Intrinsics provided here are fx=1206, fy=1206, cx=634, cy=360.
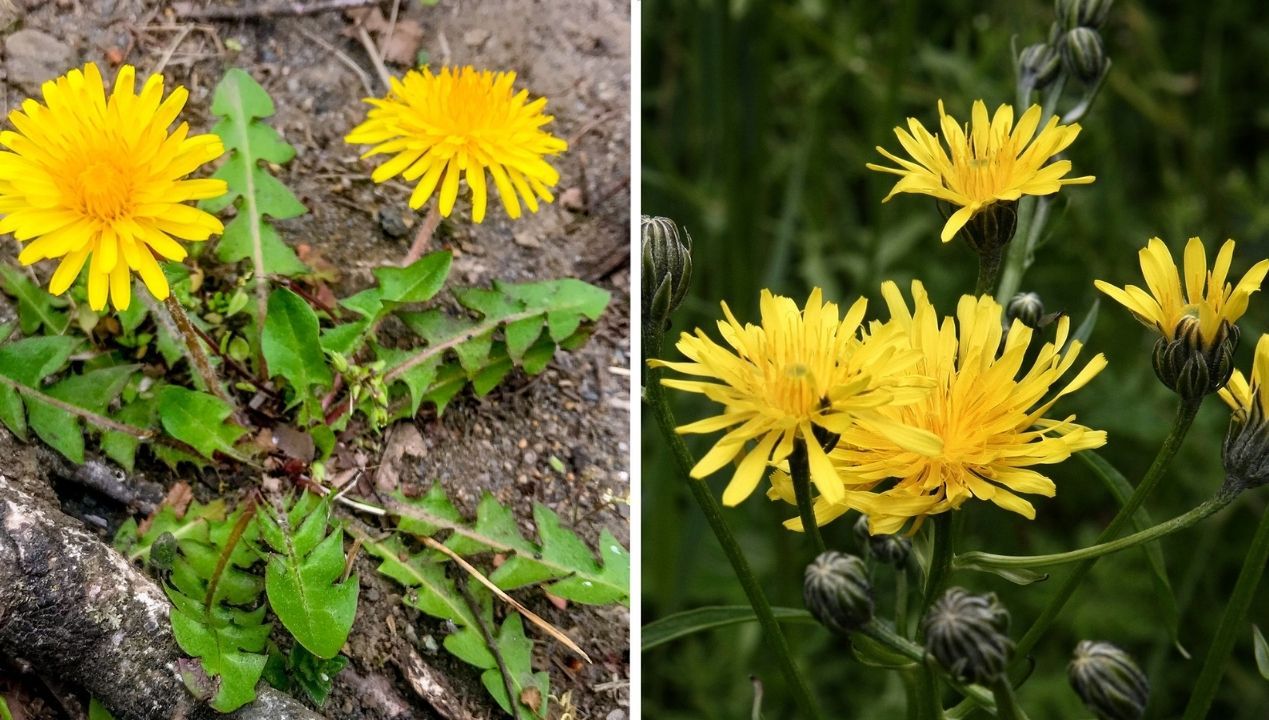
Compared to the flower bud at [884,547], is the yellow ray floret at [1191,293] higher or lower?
higher

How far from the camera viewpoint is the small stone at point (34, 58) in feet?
4.29

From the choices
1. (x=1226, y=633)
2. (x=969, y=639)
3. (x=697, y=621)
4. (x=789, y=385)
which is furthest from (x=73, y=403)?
(x=1226, y=633)

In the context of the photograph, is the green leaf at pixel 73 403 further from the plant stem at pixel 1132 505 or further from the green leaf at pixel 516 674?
the plant stem at pixel 1132 505

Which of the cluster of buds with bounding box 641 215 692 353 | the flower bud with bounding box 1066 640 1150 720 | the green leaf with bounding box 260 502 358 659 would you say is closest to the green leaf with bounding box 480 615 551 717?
the green leaf with bounding box 260 502 358 659

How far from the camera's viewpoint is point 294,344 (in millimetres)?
1183

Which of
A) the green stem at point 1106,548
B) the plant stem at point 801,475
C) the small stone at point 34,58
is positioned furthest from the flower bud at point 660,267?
the small stone at point 34,58

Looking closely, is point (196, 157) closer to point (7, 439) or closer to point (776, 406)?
point (7, 439)

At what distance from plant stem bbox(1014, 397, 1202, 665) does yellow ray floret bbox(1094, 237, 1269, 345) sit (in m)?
0.05

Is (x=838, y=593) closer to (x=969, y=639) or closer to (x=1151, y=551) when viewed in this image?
(x=969, y=639)

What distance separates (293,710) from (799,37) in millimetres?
1103

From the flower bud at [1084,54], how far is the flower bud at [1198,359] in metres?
0.28

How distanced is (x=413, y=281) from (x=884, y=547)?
607mm

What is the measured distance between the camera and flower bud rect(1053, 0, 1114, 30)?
3.09ft

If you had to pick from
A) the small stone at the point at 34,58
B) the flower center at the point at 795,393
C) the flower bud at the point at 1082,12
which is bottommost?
the flower center at the point at 795,393
